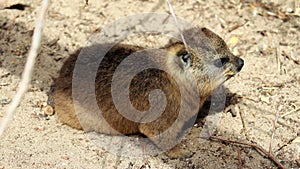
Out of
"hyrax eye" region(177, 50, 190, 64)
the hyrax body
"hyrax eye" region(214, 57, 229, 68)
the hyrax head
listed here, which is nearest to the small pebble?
the hyrax body

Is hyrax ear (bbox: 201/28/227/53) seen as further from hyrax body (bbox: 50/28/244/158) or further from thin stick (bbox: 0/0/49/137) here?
thin stick (bbox: 0/0/49/137)

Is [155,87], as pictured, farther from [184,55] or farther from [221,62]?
[221,62]

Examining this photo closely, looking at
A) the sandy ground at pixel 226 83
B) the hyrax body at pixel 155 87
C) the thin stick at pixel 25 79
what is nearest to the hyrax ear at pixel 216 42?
the hyrax body at pixel 155 87

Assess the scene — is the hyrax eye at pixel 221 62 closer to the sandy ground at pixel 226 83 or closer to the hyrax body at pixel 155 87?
the hyrax body at pixel 155 87

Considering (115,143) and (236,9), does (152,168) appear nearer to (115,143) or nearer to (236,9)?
(115,143)

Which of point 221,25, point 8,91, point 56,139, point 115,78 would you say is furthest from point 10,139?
point 221,25

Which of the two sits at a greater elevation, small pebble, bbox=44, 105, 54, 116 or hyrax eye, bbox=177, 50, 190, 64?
hyrax eye, bbox=177, 50, 190, 64

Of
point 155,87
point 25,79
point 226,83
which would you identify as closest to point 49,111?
point 155,87

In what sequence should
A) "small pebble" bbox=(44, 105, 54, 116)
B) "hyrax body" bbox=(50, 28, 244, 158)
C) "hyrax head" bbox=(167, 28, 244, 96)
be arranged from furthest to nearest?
"small pebble" bbox=(44, 105, 54, 116)
"hyrax head" bbox=(167, 28, 244, 96)
"hyrax body" bbox=(50, 28, 244, 158)

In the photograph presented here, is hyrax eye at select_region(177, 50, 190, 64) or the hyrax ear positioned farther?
the hyrax ear
